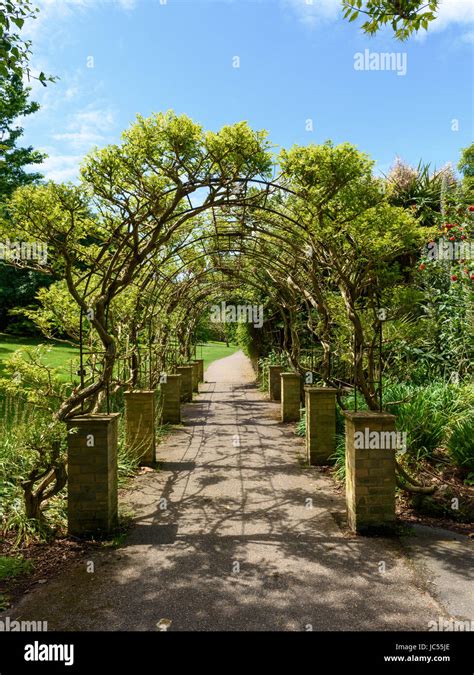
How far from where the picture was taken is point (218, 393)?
1536 centimetres

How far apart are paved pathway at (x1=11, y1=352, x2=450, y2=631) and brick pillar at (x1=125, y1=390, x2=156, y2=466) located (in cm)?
43

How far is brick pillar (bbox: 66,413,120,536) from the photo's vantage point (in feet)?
12.5

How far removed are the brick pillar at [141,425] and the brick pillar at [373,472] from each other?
3185 mm

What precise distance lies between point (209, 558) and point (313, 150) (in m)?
3.72

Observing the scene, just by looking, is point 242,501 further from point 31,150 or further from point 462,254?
point 31,150

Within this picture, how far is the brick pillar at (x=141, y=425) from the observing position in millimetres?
6195

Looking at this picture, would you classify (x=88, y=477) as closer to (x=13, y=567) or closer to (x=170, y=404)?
(x=13, y=567)

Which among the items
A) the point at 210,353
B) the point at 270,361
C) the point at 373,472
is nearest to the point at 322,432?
the point at 373,472

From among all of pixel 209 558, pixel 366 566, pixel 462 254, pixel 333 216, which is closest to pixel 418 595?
pixel 366 566

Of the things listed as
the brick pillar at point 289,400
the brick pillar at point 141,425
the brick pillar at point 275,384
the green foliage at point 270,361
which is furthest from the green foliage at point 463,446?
the green foliage at point 270,361

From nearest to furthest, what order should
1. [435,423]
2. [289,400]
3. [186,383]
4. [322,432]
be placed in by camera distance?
[435,423], [322,432], [289,400], [186,383]

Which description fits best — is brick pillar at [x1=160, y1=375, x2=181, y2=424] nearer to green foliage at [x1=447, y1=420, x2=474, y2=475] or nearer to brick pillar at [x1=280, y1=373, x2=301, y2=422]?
brick pillar at [x1=280, y1=373, x2=301, y2=422]

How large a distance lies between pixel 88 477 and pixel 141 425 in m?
2.44

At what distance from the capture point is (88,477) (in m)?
3.79
